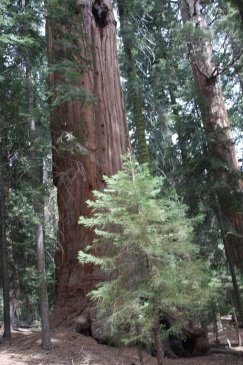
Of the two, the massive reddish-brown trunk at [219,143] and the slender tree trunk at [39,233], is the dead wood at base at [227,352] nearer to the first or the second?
the massive reddish-brown trunk at [219,143]

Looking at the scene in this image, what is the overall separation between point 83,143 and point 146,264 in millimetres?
4999

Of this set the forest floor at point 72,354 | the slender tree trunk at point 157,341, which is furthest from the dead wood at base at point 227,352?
the slender tree trunk at point 157,341

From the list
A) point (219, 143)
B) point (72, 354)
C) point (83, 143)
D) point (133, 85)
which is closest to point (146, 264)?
point (72, 354)

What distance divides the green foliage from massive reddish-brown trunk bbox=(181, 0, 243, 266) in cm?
509

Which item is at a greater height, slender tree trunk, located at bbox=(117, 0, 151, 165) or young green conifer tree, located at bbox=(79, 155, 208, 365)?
slender tree trunk, located at bbox=(117, 0, 151, 165)

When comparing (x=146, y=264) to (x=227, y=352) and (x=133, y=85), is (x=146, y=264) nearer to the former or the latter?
(x=227, y=352)

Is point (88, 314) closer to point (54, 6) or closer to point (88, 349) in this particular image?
point (88, 349)

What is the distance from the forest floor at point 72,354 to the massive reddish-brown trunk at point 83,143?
29.9 inches

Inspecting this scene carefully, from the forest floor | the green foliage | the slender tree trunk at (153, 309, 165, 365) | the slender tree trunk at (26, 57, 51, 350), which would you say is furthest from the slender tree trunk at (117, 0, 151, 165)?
the slender tree trunk at (153, 309, 165, 365)

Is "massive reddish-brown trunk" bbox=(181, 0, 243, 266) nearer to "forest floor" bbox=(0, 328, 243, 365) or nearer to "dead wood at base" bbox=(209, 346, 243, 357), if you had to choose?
"dead wood at base" bbox=(209, 346, 243, 357)

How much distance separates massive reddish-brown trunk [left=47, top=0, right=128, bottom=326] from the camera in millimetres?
8656

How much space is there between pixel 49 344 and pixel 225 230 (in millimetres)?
5398

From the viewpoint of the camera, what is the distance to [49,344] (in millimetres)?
6902

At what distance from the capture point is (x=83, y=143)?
930 centimetres
